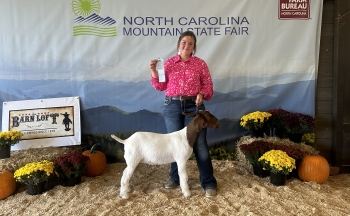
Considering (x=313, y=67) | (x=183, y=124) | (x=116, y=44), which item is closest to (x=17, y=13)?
(x=116, y=44)

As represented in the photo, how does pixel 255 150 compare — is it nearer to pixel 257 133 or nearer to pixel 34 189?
pixel 257 133

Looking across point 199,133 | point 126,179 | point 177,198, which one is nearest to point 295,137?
point 199,133

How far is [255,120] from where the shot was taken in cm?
340

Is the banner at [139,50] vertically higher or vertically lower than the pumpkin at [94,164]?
higher

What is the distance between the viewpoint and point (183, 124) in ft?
9.12

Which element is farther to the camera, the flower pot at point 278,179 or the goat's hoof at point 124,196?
the flower pot at point 278,179

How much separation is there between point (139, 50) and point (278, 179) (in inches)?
90.8

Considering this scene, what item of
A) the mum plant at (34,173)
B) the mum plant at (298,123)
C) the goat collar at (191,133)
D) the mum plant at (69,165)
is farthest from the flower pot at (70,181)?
the mum plant at (298,123)

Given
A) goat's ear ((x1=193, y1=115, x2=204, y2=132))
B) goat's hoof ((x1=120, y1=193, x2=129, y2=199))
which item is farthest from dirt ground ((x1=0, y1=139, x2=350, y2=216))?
goat's ear ((x1=193, y1=115, x2=204, y2=132))

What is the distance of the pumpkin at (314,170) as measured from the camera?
2.96 meters

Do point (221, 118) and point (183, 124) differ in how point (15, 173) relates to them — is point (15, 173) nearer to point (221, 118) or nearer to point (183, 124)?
point (183, 124)

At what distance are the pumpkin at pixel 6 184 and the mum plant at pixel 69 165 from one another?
0.44 metres

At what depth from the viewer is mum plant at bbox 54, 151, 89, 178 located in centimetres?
282

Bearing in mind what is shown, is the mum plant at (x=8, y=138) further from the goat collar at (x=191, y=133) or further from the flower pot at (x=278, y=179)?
the flower pot at (x=278, y=179)
